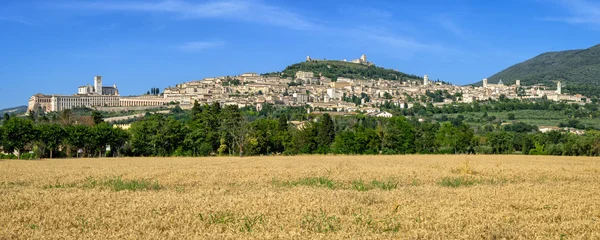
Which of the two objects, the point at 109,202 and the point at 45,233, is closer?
the point at 45,233

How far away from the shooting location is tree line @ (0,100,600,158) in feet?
208

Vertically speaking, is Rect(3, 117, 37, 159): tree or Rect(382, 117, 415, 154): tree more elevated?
Rect(3, 117, 37, 159): tree

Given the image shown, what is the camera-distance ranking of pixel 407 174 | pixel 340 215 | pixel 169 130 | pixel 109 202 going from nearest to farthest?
pixel 340 215 → pixel 109 202 → pixel 407 174 → pixel 169 130

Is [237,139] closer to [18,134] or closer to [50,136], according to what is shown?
[50,136]

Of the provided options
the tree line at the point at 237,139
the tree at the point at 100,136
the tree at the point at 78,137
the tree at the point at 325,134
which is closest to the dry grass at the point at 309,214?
the tree at the point at 78,137

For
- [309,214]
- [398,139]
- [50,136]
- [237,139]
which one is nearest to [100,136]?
[50,136]

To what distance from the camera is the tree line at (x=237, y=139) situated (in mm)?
63469

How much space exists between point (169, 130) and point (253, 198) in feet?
177

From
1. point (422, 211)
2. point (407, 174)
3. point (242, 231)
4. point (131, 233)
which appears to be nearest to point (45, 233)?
point (131, 233)

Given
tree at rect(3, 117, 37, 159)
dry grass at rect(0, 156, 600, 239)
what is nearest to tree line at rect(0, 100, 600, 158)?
tree at rect(3, 117, 37, 159)

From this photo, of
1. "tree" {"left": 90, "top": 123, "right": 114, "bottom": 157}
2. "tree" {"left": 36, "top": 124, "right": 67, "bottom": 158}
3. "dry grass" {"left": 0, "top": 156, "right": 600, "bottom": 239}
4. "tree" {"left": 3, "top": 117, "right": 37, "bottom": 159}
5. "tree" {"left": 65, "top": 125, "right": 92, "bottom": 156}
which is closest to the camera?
"dry grass" {"left": 0, "top": 156, "right": 600, "bottom": 239}

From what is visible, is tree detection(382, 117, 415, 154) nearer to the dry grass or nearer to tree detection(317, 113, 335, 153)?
tree detection(317, 113, 335, 153)

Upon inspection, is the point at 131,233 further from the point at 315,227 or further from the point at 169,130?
the point at 169,130

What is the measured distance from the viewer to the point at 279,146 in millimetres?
77750
